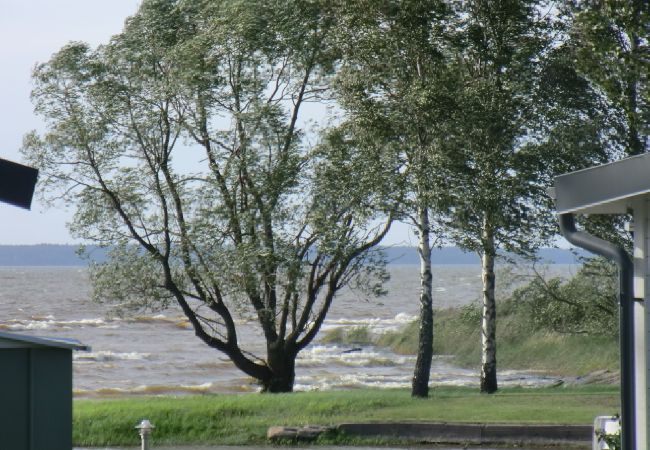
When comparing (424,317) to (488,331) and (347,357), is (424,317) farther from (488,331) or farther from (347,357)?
(347,357)

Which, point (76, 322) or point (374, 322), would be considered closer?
point (374, 322)

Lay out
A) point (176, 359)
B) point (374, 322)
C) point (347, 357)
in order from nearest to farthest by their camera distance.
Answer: point (347, 357), point (176, 359), point (374, 322)

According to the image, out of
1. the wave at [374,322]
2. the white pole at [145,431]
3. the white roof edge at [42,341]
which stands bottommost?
the wave at [374,322]

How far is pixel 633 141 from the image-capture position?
2502 cm

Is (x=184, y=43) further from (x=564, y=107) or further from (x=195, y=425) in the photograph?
(x=195, y=425)

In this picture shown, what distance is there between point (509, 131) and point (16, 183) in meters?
18.4

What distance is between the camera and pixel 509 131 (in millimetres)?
24344

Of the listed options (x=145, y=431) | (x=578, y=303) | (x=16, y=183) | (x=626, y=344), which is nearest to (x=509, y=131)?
(x=578, y=303)

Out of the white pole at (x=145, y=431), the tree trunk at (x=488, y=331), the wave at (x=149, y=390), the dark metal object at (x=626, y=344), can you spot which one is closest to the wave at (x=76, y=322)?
the wave at (x=149, y=390)

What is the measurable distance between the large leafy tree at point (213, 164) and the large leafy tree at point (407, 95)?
1707 mm

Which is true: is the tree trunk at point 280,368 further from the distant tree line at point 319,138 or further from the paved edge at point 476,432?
the paved edge at point 476,432

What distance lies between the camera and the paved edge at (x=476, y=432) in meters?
16.3

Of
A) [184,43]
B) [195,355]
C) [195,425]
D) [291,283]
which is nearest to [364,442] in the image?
[195,425]

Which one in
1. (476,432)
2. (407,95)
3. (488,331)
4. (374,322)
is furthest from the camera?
(374,322)
